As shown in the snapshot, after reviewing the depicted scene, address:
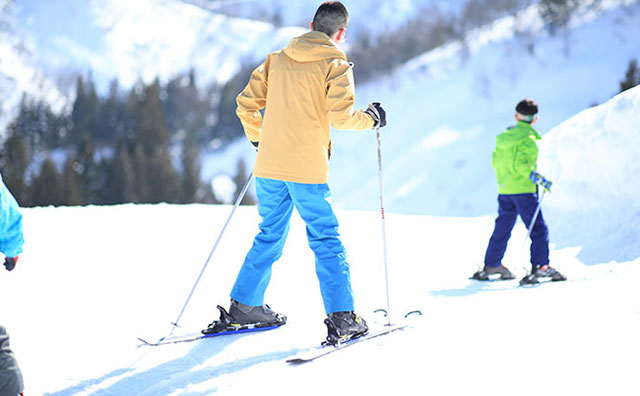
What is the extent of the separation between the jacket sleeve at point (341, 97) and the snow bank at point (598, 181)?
12.1 ft

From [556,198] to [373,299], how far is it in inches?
174

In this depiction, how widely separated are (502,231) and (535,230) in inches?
11.2

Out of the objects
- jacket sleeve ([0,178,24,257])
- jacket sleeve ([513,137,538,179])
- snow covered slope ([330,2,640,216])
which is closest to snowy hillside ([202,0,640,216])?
snow covered slope ([330,2,640,216])

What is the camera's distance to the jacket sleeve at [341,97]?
2891mm

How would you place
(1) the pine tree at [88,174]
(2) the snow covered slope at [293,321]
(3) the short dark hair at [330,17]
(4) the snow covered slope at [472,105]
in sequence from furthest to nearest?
1. (1) the pine tree at [88,174]
2. (4) the snow covered slope at [472,105]
3. (3) the short dark hair at [330,17]
4. (2) the snow covered slope at [293,321]

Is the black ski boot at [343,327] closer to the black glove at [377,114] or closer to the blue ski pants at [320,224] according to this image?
the blue ski pants at [320,224]

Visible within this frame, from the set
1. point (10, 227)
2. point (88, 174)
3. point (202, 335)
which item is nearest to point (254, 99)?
point (202, 335)

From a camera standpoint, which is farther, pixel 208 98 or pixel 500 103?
pixel 208 98

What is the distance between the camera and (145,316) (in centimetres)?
377

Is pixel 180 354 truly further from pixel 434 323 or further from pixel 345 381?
pixel 434 323

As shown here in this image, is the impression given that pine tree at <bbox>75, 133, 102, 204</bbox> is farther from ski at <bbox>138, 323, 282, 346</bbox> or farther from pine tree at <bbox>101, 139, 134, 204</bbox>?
ski at <bbox>138, 323, 282, 346</bbox>

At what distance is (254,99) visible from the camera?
10.7 feet

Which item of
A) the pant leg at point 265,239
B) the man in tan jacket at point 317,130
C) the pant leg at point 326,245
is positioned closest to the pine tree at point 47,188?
the pant leg at point 265,239

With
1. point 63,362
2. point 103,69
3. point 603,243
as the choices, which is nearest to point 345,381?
point 63,362
